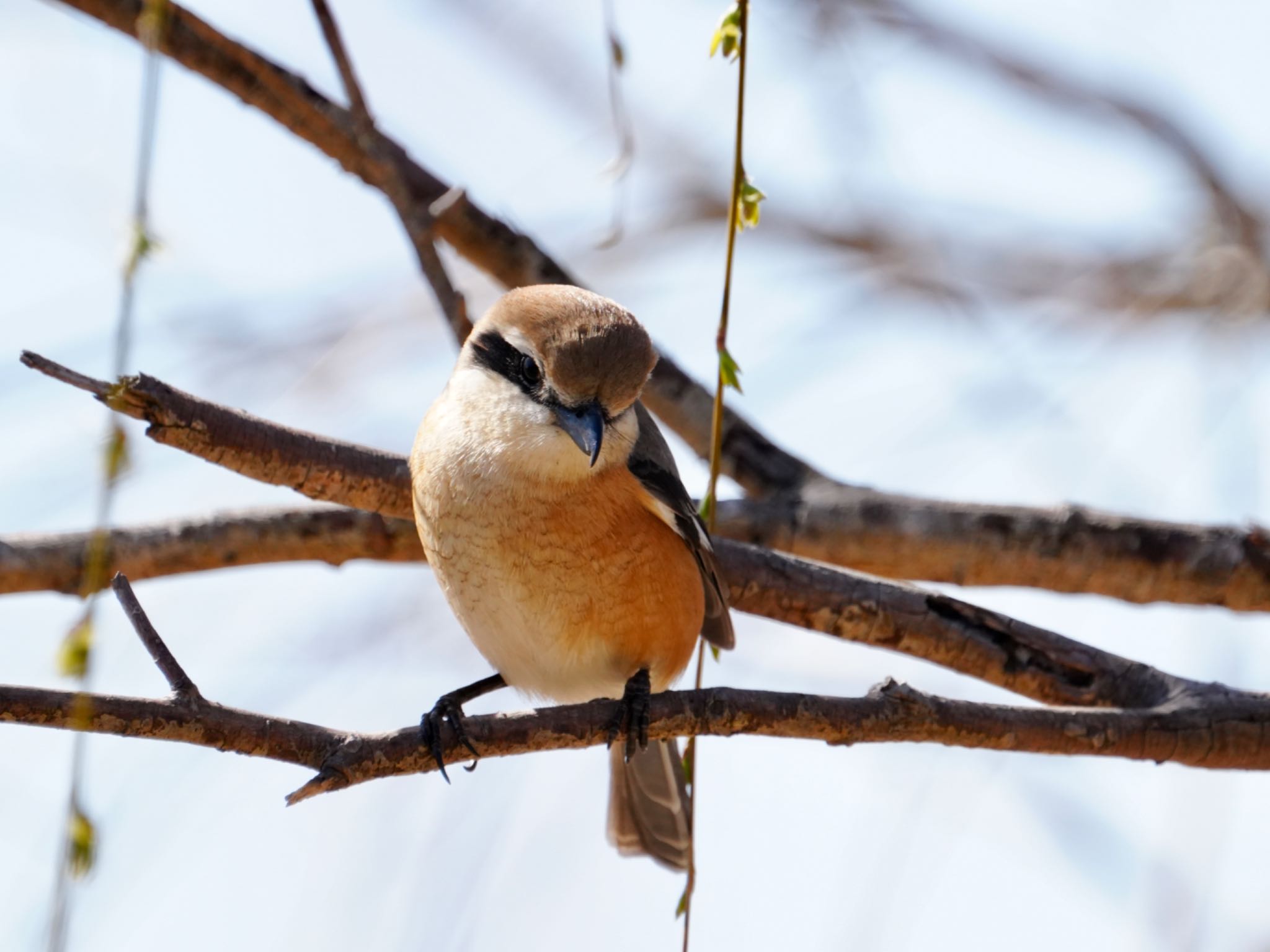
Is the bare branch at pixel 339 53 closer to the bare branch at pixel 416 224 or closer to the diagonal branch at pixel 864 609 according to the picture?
the bare branch at pixel 416 224

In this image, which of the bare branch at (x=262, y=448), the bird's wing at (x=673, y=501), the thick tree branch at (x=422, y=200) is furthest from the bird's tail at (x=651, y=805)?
the bare branch at (x=262, y=448)

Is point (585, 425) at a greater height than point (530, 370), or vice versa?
point (530, 370)

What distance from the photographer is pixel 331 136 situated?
4.36 metres

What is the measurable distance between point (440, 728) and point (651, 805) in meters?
1.67

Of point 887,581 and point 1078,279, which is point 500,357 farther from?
point 1078,279

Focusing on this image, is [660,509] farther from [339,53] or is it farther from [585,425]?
[339,53]

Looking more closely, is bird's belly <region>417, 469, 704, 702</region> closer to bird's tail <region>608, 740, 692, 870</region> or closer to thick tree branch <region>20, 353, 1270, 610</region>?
thick tree branch <region>20, 353, 1270, 610</region>

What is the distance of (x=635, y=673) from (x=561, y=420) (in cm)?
72

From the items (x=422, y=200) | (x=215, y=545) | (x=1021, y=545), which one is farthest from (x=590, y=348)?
(x=1021, y=545)

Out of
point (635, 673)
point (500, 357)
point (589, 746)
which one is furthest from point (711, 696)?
point (500, 357)

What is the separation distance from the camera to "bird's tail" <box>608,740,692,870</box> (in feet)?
14.3

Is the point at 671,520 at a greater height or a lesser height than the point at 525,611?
greater

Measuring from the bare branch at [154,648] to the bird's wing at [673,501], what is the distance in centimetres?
147

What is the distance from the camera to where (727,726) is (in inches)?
111
